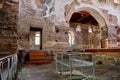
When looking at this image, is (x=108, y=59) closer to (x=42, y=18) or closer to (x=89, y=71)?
(x=89, y=71)

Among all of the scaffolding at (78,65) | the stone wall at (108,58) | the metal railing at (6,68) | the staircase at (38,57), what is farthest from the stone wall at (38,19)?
the metal railing at (6,68)

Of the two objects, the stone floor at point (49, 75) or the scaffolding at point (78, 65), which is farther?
the stone floor at point (49, 75)

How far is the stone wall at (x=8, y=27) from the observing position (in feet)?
12.4

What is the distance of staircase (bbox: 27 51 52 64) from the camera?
24.3ft

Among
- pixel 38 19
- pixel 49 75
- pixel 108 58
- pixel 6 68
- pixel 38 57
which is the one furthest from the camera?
pixel 38 19

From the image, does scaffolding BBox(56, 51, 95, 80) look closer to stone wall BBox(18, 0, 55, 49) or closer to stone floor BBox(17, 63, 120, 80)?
stone floor BBox(17, 63, 120, 80)

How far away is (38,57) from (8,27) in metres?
4.22

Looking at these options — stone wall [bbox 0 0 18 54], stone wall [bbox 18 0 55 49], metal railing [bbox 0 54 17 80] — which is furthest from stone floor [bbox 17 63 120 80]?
stone wall [bbox 18 0 55 49]

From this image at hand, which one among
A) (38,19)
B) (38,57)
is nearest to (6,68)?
(38,57)

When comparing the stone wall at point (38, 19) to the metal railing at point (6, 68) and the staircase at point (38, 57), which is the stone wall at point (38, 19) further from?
the metal railing at point (6, 68)

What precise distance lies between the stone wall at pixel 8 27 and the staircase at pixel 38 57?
352 centimetres

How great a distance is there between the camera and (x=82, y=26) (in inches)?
673

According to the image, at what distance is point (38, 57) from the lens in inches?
309

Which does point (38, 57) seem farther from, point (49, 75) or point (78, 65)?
point (78, 65)
